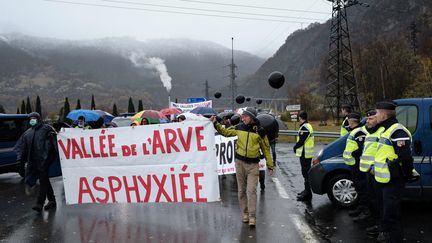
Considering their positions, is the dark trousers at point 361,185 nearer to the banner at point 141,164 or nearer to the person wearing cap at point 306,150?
the person wearing cap at point 306,150

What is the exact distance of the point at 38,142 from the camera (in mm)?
7926

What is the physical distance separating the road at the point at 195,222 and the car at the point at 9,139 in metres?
3.13

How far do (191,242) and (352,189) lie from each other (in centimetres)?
339

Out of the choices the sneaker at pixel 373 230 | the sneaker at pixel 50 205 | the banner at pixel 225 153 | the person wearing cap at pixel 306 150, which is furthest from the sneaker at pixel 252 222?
the sneaker at pixel 50 205

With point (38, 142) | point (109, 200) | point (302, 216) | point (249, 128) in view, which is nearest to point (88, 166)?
point (109, 200)

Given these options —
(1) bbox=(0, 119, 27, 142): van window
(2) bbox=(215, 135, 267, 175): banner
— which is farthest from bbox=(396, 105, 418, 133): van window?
(1) bbox=(0, 119, 27, 142): van window

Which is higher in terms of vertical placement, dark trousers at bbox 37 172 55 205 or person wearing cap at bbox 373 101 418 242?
person wearing cap at bbox 373 101 418 242

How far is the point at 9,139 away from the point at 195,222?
776 cm

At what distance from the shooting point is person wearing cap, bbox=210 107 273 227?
21.3 feet

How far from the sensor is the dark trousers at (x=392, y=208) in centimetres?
515

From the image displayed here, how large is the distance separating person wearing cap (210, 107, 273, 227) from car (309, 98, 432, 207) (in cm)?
163

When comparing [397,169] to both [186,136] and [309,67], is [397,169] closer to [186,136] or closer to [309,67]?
[186,136]

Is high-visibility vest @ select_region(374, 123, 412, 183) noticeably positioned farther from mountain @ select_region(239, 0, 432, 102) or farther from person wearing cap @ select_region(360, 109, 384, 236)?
mountain @ select_region(239, 0, 432, 102)

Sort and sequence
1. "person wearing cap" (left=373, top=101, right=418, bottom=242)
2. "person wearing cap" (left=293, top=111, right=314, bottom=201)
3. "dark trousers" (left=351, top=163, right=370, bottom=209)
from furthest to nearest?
"person wearing cap" (left=293, top=111, right=314, bottom=201) < "dark trousers" (left=351, top=163, right=370, bottom=209) < "person wearing cap" (left=373, top=101, right=418, bottom=242)
